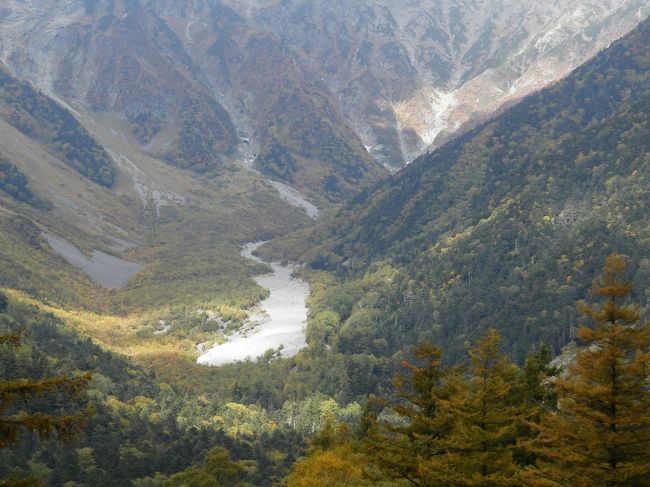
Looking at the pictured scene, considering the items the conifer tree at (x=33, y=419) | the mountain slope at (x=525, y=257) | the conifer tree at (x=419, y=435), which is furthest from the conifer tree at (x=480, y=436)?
the mountain slope at (x=525, y=257)

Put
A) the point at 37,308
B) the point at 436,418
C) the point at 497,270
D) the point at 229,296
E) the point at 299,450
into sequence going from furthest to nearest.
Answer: the point at 229,296, the point at 497,270, the point at 37,308, the point at 299,450, the point at 436,418

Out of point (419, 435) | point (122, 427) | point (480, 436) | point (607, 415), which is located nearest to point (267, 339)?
point (122, 427)

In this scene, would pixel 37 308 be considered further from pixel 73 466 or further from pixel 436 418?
pixel 436 418

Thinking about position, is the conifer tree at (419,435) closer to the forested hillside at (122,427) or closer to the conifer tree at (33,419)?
the conifer tree at (33,419)

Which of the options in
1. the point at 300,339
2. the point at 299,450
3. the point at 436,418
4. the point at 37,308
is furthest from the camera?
the point at 300,339

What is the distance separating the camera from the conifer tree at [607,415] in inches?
925

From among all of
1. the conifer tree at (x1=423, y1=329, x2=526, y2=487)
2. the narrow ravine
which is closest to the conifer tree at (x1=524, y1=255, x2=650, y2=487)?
the conifer tree at (x1=423, y1=329, x2=526, y2=487)

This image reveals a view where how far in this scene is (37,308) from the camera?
140 metres

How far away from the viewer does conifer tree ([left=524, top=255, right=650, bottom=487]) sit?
2348cm

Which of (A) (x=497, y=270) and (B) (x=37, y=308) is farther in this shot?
(A) (x=497, y=270)

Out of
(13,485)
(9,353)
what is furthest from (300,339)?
(13,485)

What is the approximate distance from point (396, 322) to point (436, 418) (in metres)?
122

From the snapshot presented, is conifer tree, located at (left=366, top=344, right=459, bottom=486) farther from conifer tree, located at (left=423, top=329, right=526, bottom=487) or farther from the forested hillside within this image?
the forested hillside

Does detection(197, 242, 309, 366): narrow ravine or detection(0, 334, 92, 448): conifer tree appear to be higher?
detection(197, 242, 309, 366): narrow ravine
